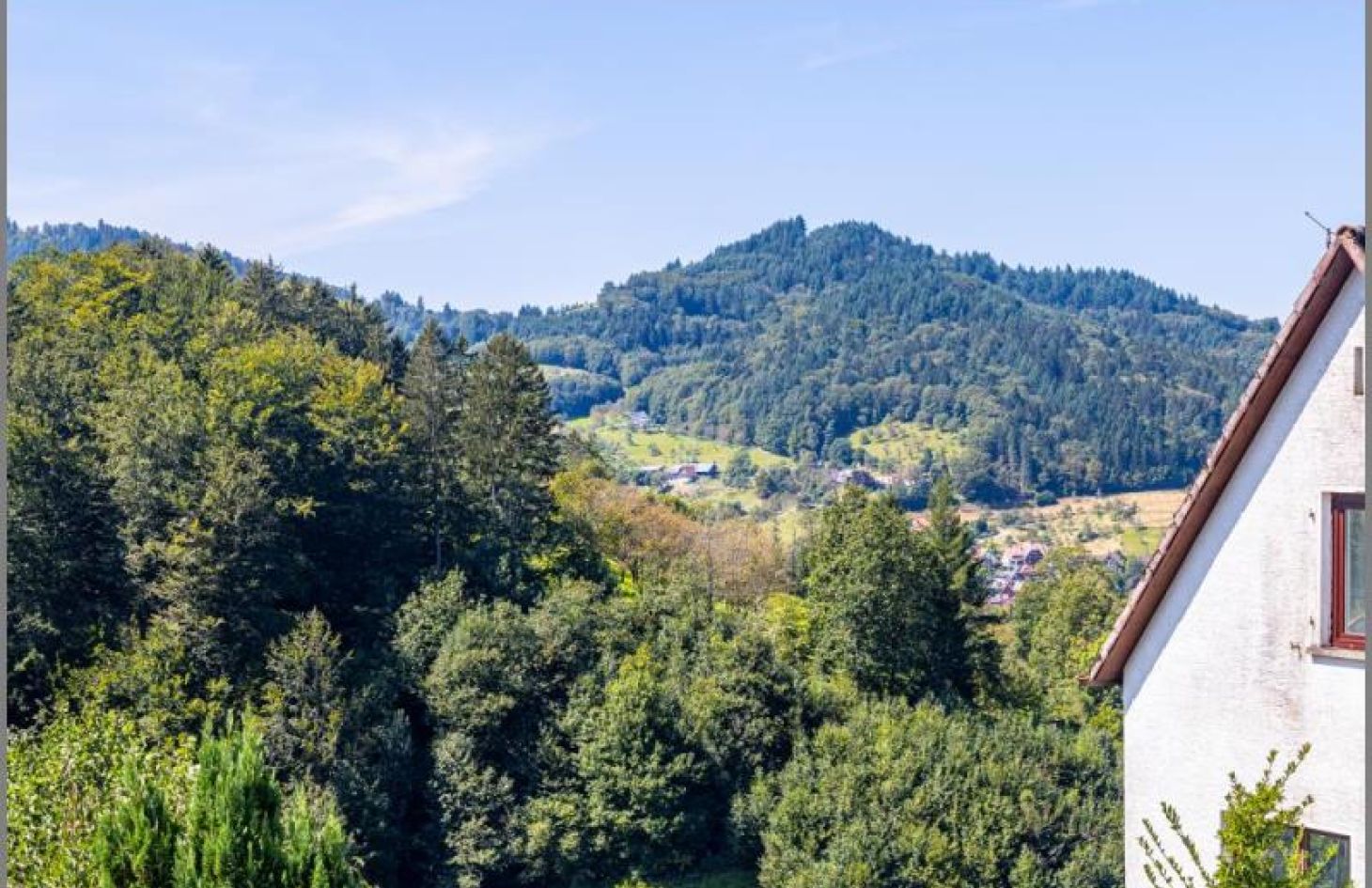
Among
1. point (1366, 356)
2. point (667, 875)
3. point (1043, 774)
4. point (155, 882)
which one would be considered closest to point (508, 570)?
point (667, 875)

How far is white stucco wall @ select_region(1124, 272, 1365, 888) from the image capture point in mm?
8039

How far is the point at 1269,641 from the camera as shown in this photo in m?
8.49

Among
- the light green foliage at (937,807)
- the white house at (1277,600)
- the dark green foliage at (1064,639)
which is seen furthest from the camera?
the dark green foliage at (1064,639)

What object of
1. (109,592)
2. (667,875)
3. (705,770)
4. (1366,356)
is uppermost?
(1366,356)

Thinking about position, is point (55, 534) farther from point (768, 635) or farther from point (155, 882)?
point (155, 882)

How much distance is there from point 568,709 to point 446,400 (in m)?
20.0

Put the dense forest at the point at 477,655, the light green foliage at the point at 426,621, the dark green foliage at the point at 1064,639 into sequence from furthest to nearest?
the dark green foliage at the point at 1064,639 < the light green foliage at the point at 426,621 < the dense forest at the point at 477,655

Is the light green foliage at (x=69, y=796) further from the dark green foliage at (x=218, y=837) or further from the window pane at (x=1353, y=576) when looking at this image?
the window pane at (x=1353, y=576)

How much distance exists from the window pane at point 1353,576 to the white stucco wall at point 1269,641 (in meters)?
0.13

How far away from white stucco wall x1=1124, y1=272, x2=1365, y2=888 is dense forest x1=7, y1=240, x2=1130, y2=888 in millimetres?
32749

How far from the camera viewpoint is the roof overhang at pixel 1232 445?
7754mm

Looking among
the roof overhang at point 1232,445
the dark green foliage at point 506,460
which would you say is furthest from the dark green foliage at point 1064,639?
the roof overhang at point 1232,445

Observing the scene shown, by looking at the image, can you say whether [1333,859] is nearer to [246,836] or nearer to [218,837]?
[218,837]

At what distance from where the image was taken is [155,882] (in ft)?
44.6
